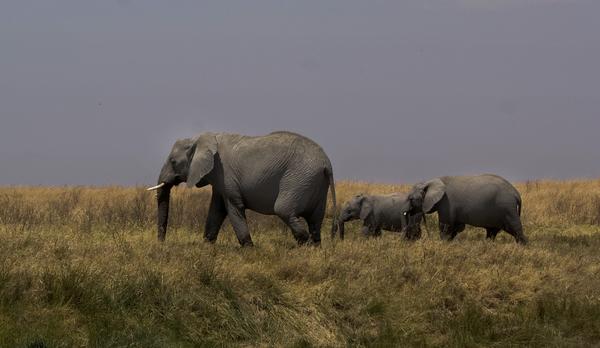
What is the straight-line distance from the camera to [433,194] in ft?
60.0

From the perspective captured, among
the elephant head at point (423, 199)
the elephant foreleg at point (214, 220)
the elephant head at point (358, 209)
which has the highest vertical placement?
the elephant foreleg at point (214, 220)

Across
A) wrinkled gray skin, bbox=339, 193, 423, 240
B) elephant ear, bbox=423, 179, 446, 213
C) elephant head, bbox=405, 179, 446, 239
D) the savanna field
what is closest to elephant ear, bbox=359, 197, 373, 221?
wrinkled gray skin, bbox=339, 193, 423, 240

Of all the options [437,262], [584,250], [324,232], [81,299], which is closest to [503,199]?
[584,250]

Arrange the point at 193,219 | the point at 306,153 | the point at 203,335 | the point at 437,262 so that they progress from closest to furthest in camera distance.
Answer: the point at 203,335, the point at 437,262, the point at 306,153, the point at 193,219

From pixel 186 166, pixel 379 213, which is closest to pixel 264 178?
pixel 186 166

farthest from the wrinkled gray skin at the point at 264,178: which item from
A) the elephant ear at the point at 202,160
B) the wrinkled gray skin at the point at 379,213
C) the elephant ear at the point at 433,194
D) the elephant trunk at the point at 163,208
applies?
the wrinkled gray skin at the point at 379,213

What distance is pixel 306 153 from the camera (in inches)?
550

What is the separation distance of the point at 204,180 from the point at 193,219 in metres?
5.13

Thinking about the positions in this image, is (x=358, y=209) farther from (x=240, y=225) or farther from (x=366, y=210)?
(x=240, y=225)

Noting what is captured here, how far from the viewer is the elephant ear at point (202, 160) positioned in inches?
559

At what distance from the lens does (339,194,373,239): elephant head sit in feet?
67.2

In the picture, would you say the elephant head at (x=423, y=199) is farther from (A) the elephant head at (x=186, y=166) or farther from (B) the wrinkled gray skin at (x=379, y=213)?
(A) the elephant head at (x=186, y=166)

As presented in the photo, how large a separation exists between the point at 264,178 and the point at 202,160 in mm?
1036

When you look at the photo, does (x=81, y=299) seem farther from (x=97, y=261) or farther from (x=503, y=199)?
(x=503, y=199)
